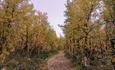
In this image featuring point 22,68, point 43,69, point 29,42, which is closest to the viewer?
point 22,68

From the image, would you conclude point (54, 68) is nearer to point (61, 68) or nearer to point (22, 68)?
point (61, 68)

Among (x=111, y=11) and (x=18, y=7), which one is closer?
(x=111, y=11)

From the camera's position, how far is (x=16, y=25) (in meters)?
32.6

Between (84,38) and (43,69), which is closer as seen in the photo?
(84,38)

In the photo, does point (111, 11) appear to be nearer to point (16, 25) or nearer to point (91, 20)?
point (91, 20)

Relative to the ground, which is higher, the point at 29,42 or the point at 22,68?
the point at 29,42

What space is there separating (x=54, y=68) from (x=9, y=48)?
7.36 m

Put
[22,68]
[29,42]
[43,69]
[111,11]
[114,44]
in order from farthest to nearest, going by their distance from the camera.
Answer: [29,42] → [43,69] → [22,68] → [114,44] → [111,11]

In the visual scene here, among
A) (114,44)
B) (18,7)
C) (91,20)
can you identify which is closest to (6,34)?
(18,7)

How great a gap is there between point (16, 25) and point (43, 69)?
321 inches

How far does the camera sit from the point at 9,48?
32.1 m

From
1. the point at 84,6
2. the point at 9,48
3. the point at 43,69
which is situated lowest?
the point at 43,69

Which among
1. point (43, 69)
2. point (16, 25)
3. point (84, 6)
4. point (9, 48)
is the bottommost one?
point (43, 69)

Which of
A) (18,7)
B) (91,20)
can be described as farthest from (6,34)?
(91,20)
